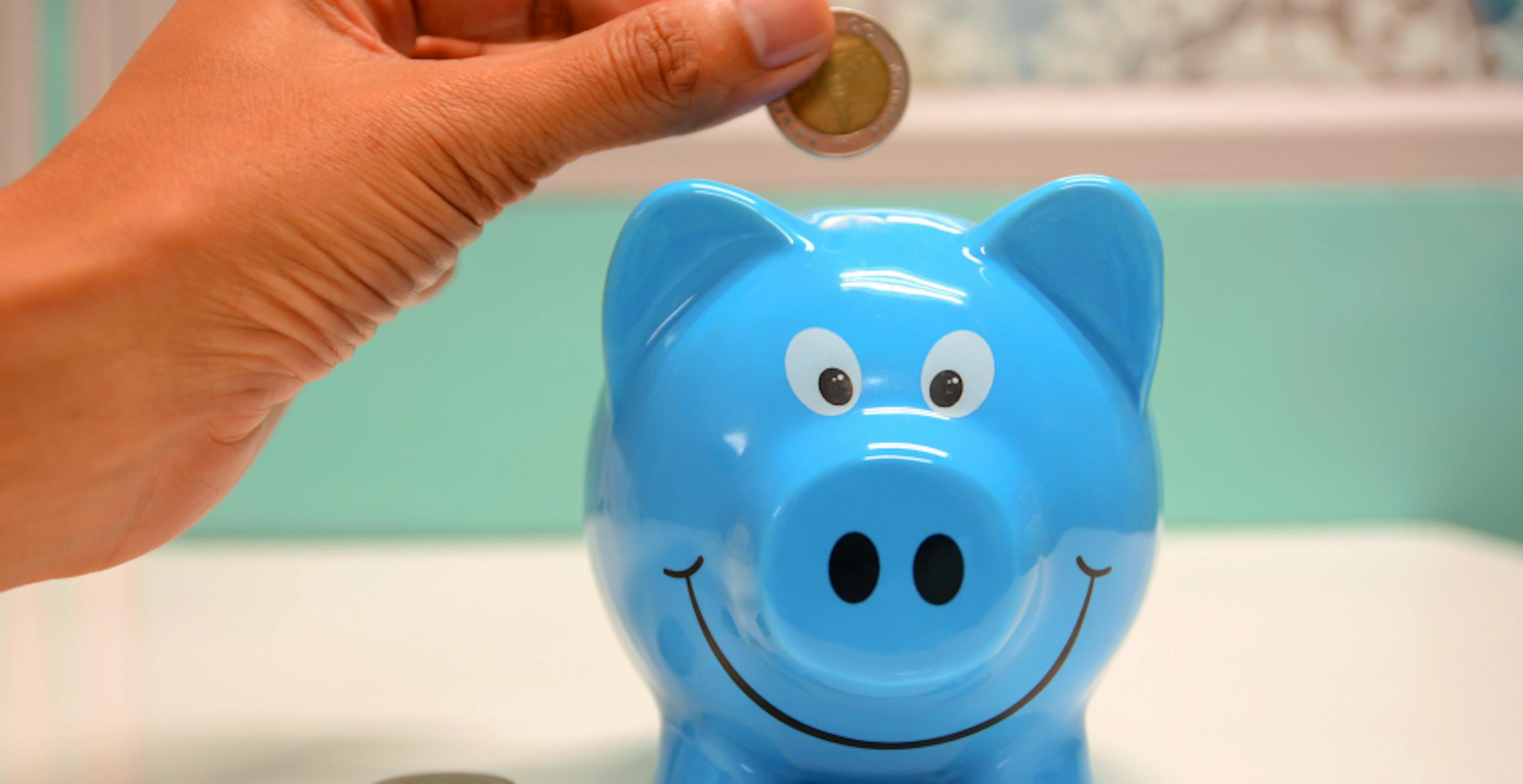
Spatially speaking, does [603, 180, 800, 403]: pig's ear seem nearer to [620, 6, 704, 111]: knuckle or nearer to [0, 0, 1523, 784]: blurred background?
[620, 6, 704, 111]: knuckle

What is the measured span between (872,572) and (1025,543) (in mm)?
75

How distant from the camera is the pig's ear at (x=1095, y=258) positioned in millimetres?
623

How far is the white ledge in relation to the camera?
4.75 feet

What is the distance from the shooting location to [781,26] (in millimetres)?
684

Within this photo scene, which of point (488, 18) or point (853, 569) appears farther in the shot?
point (488, 18)

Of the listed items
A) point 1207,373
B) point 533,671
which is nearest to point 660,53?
point 533,671

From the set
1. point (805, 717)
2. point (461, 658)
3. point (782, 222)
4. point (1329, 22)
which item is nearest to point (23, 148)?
point (461, 658)

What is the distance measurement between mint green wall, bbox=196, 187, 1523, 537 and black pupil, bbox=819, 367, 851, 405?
Answer: 92 centimetres

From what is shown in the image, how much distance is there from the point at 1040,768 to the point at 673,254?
348 mm

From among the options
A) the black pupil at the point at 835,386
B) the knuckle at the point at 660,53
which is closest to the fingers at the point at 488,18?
the knuckle at the point at 660,53

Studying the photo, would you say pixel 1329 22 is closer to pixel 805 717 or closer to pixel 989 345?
pixel 989 345

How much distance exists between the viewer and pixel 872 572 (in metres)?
0.55

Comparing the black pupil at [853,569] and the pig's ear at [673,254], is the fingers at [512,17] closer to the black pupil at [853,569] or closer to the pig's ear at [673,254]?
the pig's ear at [673,254]

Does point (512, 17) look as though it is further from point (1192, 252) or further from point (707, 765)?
point (1192, 252)
